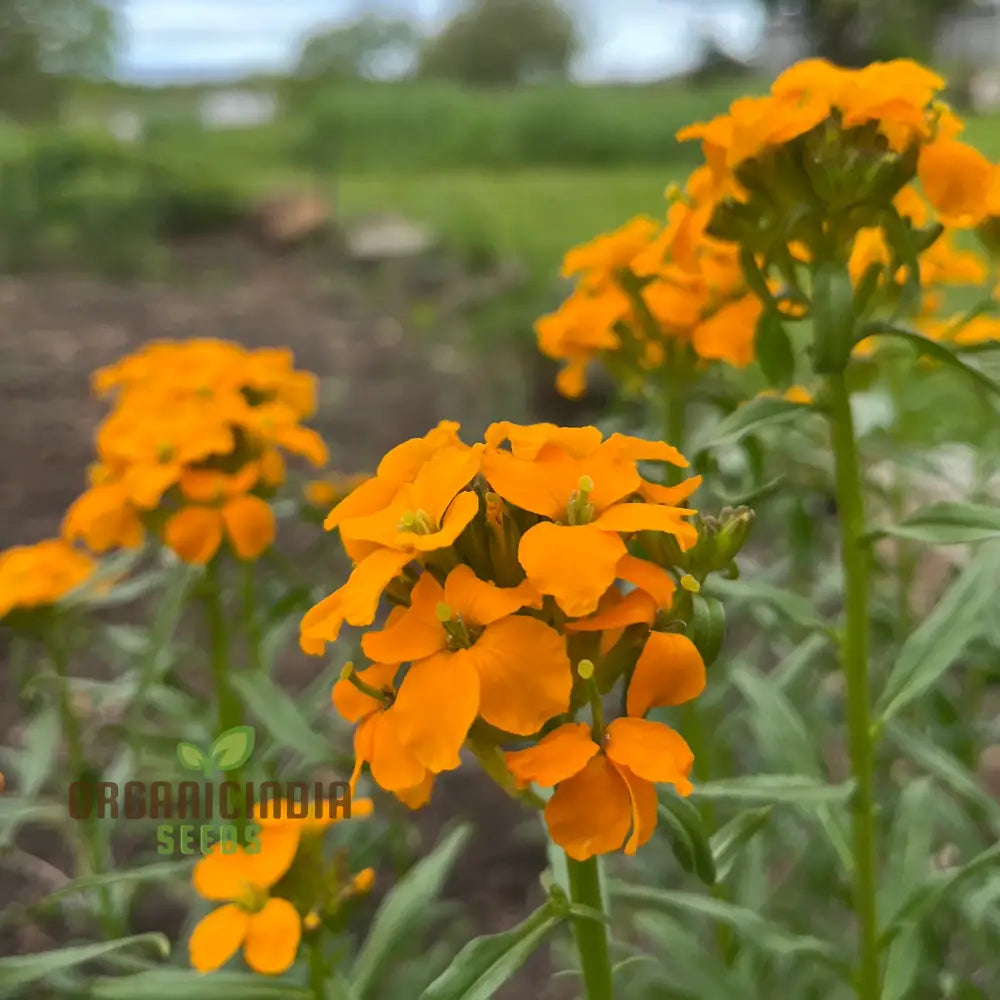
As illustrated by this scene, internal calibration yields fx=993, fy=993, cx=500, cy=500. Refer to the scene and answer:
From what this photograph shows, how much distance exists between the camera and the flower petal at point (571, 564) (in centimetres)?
47

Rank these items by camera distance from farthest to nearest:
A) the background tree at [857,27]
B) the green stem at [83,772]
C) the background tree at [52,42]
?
the background tree at [52,42] < the background tree at [857,27] < the green stem at [83,772]

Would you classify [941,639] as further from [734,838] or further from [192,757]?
[192,757]

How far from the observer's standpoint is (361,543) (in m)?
0.54

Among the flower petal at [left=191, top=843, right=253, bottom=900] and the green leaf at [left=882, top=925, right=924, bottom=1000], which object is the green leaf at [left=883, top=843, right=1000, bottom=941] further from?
the flower petal at [left=191, top=843, right=253, bottom=900]

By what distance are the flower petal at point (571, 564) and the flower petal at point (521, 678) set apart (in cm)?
2

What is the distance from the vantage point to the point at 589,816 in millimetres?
480

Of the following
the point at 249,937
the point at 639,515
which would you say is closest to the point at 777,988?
the point at 249,937

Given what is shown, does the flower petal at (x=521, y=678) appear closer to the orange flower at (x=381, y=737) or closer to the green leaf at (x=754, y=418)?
the orange flower at (x=381, y=737)

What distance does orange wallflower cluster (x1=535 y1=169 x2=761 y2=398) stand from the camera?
2.71ft

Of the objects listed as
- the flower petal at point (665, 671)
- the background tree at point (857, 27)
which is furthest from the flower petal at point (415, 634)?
the background tree at point (857, 27)

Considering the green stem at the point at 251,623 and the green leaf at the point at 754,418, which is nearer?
the green leaf at the point at 754,418

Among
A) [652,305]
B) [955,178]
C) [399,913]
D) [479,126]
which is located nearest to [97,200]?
[479,126]

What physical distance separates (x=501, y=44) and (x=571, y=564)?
8.13 metres

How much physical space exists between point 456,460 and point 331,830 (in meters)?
0.93
